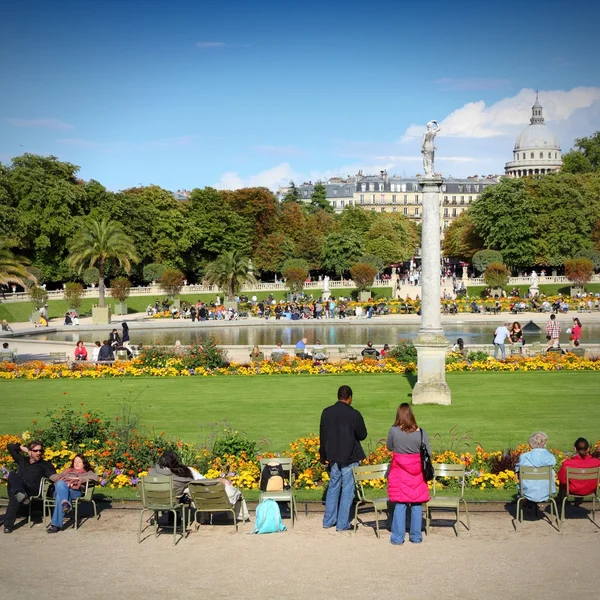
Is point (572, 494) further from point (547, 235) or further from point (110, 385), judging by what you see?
point (547, 235)

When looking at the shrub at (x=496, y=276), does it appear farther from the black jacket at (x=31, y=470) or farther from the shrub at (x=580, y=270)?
the black jacket at (x=31, y=470)

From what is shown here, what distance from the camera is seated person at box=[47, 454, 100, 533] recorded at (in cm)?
1159

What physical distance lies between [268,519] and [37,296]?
46.5 meters

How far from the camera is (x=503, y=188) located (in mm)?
81562

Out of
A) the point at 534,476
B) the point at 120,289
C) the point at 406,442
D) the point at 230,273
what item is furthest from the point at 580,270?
the point at 406,442

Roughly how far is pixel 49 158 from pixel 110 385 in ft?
157

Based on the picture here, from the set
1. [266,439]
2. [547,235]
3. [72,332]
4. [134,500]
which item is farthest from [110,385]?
[547,235]

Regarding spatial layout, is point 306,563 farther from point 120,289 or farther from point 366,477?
point 120,289

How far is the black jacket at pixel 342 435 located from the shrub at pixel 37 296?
4643 cm

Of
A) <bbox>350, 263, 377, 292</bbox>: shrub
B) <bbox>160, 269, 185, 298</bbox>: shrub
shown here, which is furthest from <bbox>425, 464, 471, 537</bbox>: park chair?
<bbox>350, 263, 377, 292</bbox>: shrub

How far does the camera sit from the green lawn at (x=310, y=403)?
57.3 feet

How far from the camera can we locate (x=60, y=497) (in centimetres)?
1173

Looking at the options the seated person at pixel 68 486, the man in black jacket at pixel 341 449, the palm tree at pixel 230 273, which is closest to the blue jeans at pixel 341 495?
the man in black jacket at pixel 341 449

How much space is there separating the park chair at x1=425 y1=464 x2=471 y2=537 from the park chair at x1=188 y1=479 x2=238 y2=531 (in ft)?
8.17
